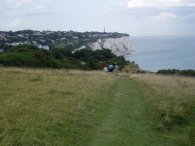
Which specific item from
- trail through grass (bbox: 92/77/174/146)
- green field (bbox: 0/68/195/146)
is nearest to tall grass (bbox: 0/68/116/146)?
green field (bbox: 0/68/195/146)

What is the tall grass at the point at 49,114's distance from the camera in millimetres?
11305

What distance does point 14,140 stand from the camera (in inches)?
414

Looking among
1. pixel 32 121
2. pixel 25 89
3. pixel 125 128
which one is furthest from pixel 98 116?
pixel 25 89

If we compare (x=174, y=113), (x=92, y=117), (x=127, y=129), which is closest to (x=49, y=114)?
(x=92, y=117)

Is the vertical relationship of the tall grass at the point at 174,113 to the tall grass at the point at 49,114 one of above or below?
below

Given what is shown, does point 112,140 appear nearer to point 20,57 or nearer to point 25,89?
point 25,89

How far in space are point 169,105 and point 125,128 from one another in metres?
4.73

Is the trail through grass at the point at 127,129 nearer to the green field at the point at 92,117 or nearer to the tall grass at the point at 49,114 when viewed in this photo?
the green field at the point at 92,117

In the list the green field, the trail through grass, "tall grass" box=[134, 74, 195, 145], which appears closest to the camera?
the green field

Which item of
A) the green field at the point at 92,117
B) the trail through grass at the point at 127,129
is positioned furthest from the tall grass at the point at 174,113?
the trail through grass at the point at 127,129

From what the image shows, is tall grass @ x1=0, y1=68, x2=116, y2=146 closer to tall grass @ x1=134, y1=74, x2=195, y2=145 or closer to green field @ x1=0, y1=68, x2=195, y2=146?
green field @ x1=0, y1=68, x2=195, y2=146

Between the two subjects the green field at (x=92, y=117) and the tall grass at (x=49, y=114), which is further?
the green field at (x=92, y=117)

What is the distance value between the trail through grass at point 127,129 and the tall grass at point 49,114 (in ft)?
1.27

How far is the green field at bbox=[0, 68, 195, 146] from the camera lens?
1171 centimetres
